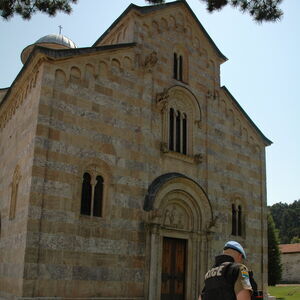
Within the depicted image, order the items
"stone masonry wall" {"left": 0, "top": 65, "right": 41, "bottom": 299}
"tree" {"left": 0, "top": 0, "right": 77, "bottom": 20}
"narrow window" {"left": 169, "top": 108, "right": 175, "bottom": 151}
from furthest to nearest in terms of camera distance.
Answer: "narrow window" {"left": 169, "top": 108, "right": 175, "bottom": 151}, "stone masonry wall" {"left": 0, "top": 65, "right": 41, "bottom": 299}, "tree" {"left": 0, "top": 0, "right": 77, "bottom": 20}

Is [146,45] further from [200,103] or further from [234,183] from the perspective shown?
[234,183]

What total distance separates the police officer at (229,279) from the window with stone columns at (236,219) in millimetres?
13199

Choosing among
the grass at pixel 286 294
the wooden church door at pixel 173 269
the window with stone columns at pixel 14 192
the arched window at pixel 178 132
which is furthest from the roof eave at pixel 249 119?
the grass at pixel 286 294

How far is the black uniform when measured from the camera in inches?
191

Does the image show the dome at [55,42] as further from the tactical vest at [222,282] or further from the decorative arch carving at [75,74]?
the tactical vest at [222,282]

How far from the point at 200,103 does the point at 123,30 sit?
14.2ft

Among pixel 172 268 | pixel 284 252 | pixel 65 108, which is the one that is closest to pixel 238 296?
pixel 65 108

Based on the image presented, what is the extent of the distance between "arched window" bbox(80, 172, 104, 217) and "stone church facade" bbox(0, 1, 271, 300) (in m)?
0.05

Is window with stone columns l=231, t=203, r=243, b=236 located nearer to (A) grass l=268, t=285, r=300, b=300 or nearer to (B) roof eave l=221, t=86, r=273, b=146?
(B) roof eave l=221, t=86, r=273, b=146

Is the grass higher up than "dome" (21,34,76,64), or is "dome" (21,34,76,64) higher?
"dome" (21,34,76,64)

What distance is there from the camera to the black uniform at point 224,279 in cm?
484

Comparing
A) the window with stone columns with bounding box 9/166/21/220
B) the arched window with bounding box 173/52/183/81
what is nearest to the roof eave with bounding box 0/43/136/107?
the arched window with bounding box 173/52/183/81

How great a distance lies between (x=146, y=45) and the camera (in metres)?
16.9

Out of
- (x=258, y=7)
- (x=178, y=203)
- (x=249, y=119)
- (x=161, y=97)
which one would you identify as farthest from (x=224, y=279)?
(x=249, y=119)
